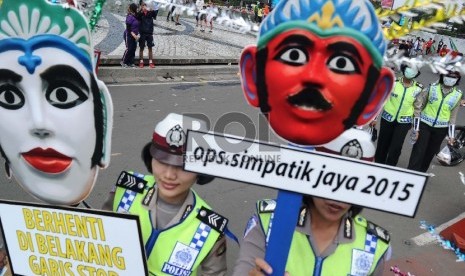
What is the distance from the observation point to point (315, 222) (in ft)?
5.66

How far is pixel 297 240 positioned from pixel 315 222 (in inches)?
4.2

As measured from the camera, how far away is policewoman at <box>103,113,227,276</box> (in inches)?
70.6

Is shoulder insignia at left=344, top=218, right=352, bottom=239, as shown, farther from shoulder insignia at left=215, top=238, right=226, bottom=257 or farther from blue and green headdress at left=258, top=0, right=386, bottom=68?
blue and green headdress at left=258, top=0, right=386, bottom=68

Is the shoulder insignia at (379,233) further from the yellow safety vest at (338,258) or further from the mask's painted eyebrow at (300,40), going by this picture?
the mask's painted eyebrow at (300,40)

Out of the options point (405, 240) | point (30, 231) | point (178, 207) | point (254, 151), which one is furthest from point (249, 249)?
point (405, 240)

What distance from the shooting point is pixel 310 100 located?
131cm

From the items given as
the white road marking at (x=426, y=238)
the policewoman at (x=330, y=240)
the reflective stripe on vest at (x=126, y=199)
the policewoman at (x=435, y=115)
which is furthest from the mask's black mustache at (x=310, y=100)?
the policewoman at (x=435, y=115)

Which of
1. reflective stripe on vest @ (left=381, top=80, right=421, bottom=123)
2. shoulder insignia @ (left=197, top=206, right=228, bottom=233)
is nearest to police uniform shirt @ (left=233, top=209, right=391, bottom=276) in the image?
shoulder insignia @ (left=197, top=206, right=228, bottom=233)

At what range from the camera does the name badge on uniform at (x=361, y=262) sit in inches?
64.1

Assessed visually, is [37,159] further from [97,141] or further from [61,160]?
[97,141]

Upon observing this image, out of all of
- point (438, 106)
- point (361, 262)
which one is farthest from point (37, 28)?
point (438, 106)

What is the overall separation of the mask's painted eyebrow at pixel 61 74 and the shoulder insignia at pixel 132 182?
0.52 metres

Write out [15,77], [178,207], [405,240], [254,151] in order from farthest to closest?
1. [405,240]
2. [178,207]
3. [15,77]
4. [254,151]

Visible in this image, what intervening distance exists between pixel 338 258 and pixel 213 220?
1.70ft
